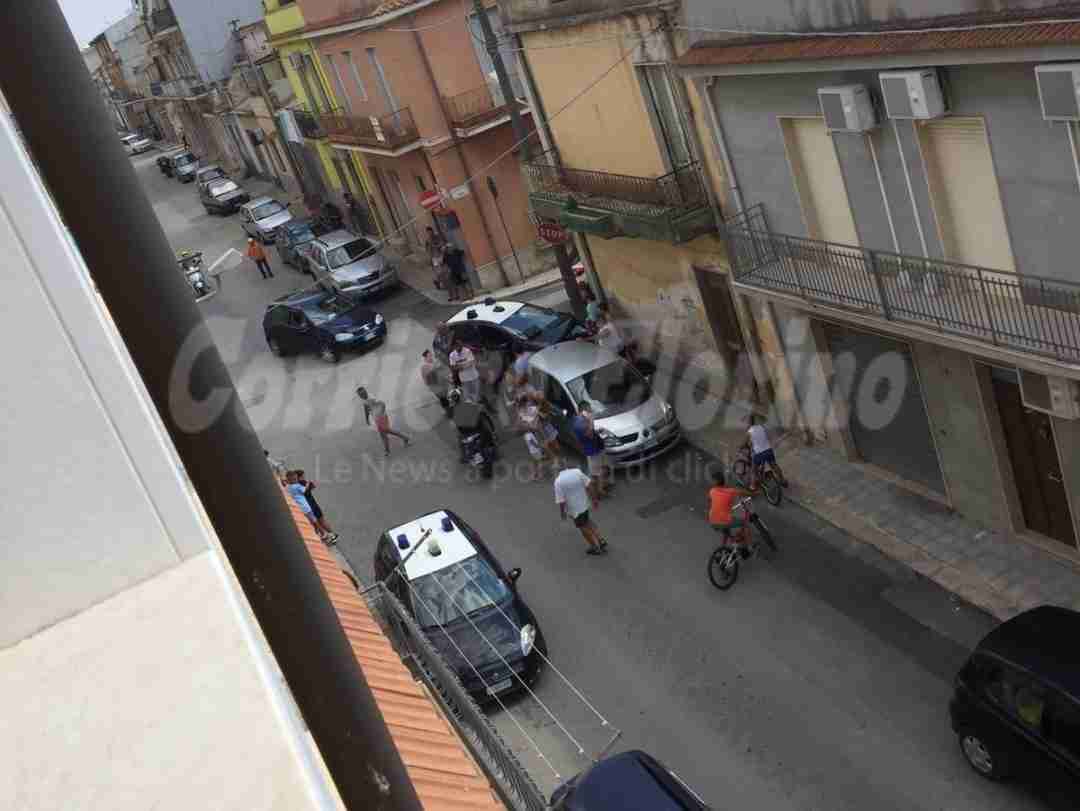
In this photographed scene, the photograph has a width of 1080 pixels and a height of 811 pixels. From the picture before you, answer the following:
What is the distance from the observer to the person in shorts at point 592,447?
55.8ft

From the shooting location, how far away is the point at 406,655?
428 inches

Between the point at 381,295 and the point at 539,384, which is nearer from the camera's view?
the point at 539,384

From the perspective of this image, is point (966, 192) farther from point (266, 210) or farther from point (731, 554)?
point (266, 210)

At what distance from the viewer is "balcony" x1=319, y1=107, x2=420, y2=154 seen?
93.4 ft

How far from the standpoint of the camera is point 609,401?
18109mm

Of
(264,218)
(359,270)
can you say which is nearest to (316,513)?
(359,270)

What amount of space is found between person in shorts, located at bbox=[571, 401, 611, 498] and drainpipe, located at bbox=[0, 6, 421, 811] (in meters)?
15.0

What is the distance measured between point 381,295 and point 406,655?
22.1 m

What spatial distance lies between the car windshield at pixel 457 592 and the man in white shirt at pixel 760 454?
4.11 meters

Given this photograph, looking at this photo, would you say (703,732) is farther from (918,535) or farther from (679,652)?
(918,535)

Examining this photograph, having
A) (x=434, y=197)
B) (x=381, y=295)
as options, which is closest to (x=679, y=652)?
(x=434, y=197)

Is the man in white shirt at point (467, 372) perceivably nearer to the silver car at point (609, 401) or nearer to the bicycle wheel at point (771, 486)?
the silver car at point (609, 401)

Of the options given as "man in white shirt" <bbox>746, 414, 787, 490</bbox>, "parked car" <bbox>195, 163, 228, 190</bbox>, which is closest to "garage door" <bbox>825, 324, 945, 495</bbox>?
"man in white shirt" <bbox>746, 414, 787, 490</bbox>

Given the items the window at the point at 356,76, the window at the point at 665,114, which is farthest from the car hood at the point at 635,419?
the window at the point at 356,76
